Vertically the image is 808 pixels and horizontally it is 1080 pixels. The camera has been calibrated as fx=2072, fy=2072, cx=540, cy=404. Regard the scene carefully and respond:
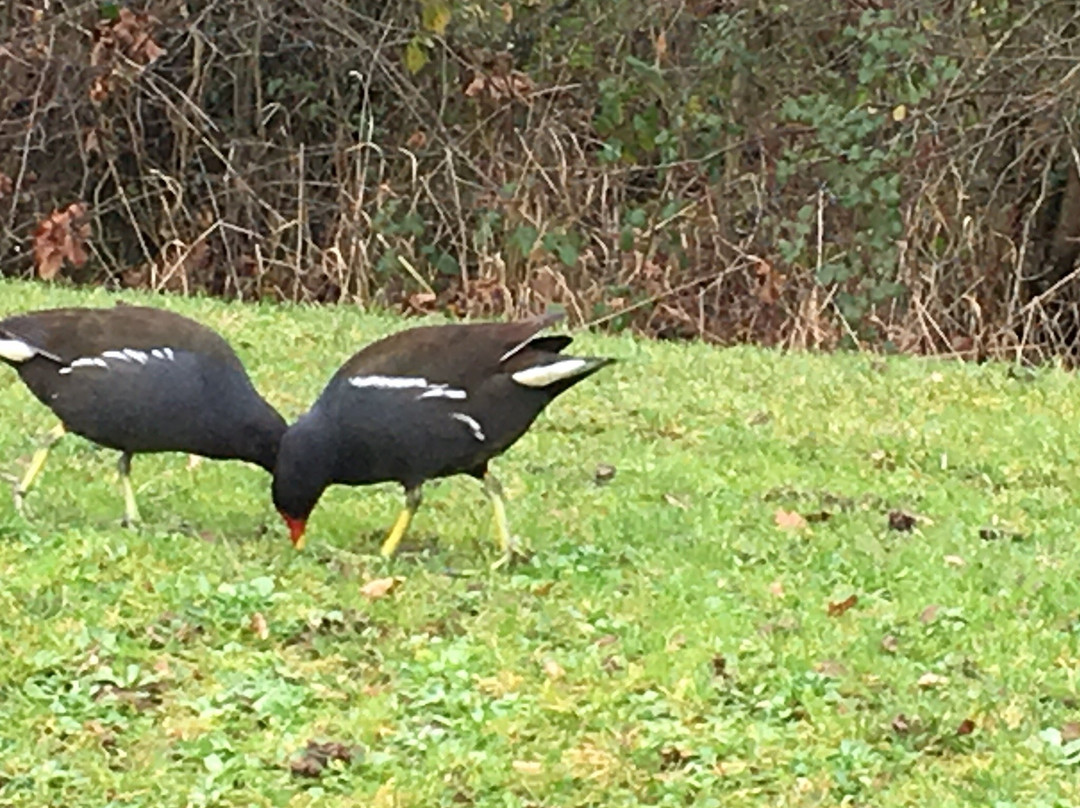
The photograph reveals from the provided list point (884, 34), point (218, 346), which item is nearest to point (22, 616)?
point (218, 346)

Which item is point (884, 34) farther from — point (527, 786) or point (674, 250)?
point (527, 786)

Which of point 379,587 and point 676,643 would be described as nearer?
point 676,643

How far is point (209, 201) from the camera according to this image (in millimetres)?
16688

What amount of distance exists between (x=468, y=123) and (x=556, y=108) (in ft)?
2.63

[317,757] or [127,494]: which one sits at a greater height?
[317,757]

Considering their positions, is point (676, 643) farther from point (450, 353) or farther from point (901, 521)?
point (901, 521)

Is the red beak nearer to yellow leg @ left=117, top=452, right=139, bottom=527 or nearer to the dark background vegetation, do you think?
yellow leg @ left=117, top=452, right=139, bottom=527

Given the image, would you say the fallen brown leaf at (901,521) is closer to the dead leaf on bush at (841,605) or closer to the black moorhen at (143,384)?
the dead leaf on bush at (841,605)

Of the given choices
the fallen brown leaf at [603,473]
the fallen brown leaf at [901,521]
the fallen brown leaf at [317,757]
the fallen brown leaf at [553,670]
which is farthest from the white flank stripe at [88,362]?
the fallen brown leaf at [901,521]

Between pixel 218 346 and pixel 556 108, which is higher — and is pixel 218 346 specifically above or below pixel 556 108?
above

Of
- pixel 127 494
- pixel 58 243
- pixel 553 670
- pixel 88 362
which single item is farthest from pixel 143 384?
pixel 58 243

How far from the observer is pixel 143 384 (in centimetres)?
680

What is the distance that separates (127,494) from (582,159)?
370 inches

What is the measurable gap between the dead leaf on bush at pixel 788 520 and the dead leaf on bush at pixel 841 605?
1050 millimetres
